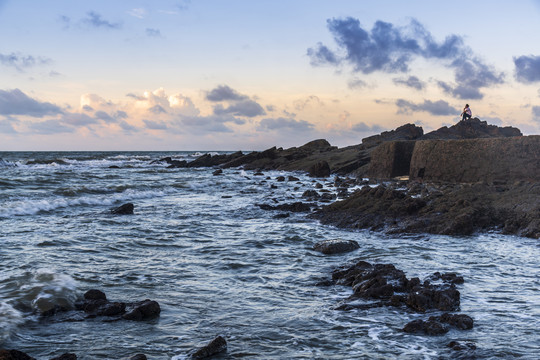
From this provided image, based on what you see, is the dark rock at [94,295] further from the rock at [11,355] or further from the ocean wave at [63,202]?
the ocean wave at [63,202]

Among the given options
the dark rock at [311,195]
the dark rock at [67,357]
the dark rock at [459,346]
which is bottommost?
the dark rock at [67,357]

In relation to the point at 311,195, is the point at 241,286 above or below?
below

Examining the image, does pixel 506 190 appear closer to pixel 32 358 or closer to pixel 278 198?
pixel 278 198

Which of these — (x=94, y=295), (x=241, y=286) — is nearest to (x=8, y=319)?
(x=94, y=295)

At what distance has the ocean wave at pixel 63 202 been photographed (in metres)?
13.6

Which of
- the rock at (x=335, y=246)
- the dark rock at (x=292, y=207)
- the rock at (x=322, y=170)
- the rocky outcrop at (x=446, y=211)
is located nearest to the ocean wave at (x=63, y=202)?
the dark rock at (x=292, y=207)

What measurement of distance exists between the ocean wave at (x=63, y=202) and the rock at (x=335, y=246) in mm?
9422

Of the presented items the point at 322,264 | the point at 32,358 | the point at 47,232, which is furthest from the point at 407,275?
the point at 47,232

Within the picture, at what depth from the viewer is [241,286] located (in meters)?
6.27

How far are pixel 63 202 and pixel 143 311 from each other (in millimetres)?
12340

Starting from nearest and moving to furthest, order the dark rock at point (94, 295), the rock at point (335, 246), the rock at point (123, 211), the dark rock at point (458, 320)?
the dark rock at point (458, 320) → the dark rock at point (94, 295) → the rock at point (335, 246) → the rock at point (123, 211)

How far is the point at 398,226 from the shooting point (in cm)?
1012

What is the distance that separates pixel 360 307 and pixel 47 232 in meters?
7.77

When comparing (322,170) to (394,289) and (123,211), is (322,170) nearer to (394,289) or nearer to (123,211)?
(123,211)
